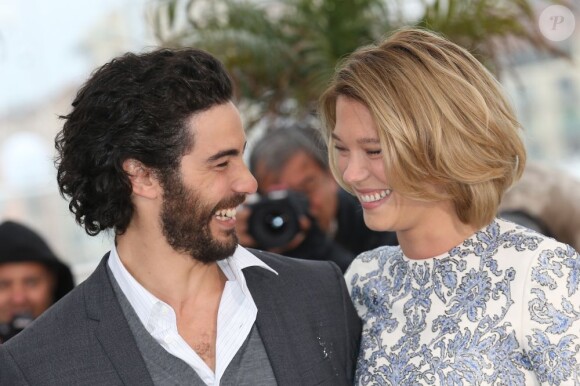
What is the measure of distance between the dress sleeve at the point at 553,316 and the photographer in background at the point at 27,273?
1735 millimetres

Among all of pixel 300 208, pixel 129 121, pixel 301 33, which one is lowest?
pixel 300 208

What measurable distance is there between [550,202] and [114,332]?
6.04 feet

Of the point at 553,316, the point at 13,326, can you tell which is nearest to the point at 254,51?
the point at 13,326

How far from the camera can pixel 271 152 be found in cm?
364

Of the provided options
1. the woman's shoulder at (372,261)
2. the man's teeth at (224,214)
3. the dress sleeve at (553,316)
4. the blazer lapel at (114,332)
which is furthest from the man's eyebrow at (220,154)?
the dress sleeve at (553,316)

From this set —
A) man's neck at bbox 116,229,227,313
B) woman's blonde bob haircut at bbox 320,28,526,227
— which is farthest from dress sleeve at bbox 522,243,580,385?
man's neck at bbox 116,229,227,313

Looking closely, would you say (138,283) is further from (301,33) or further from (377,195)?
(301,33)

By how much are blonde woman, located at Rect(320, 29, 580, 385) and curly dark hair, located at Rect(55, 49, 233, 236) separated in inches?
13.5

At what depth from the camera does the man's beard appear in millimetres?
2258

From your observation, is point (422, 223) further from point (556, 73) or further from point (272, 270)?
point (556, 73)

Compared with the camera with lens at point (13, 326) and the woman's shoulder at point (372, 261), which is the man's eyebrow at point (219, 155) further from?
the camera with lens at point (13, 326)

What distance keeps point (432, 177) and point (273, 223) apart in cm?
113

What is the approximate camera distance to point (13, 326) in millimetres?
2824

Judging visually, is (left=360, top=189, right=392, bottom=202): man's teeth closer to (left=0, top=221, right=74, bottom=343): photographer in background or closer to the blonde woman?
the blonde woman
